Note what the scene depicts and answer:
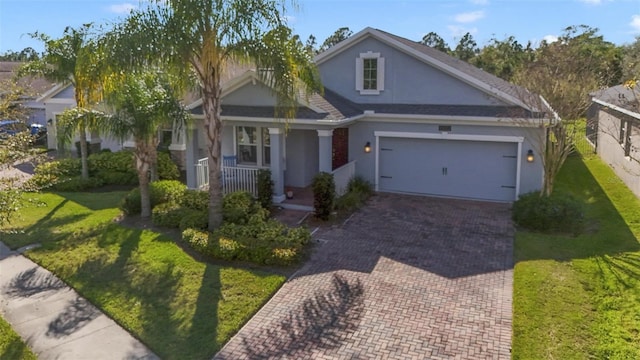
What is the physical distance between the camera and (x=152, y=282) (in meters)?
10.2

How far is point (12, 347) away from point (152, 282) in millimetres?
2855

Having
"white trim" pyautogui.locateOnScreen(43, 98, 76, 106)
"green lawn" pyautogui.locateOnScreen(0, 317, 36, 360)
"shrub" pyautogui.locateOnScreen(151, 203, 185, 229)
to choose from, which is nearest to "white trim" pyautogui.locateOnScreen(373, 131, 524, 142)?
"shrub" pyautogui.locateOnScreen(151, 203, 185, 229)

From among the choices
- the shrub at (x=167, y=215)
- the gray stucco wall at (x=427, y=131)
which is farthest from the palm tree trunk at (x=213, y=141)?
the gray stucco wall at (x=427, y=131)

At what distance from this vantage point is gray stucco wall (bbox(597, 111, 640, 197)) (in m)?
16.7

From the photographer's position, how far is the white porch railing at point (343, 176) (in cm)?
1593

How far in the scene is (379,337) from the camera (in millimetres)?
7934

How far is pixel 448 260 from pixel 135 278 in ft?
23.7

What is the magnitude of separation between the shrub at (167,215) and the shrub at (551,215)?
9986mm

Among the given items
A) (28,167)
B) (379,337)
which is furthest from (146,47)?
(28,167)

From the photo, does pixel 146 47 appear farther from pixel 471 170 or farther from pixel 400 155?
pixel 471 170

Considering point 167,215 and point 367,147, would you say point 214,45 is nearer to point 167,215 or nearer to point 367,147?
point 167,215

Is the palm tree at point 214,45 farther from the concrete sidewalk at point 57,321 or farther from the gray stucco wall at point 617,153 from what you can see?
the gray stucco wall at point 617,153

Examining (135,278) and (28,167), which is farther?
(28,167)

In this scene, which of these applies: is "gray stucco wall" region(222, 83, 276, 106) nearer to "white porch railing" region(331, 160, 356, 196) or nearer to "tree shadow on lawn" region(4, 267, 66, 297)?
"white porch railing" region(331, 160, 356, 196)
